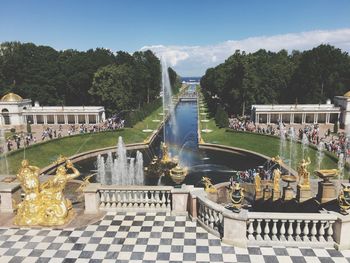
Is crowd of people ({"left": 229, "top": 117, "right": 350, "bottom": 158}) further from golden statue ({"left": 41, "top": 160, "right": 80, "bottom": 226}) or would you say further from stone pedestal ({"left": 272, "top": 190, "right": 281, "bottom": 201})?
golden statue ({"left": 41, "top": 160, "right": 80, "bottom": 226})

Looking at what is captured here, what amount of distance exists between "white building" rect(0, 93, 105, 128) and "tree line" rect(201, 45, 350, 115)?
36.2m

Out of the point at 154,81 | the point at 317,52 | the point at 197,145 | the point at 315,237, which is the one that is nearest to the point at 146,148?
the point at 197,145

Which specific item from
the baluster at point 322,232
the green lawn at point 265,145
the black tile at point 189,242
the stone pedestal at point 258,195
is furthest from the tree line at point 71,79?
the baluster at point 322,232

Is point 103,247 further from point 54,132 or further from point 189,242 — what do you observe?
point 54,132

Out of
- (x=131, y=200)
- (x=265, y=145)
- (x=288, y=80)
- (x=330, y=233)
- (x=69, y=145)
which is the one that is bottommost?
(x=265, y=145)

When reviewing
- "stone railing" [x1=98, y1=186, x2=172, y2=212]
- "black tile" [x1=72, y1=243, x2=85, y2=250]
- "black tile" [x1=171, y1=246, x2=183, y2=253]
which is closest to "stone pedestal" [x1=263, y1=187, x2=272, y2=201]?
"stone railing" [x1=98, y1=186, x2=172, y2=212]

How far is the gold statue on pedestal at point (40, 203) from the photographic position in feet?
57.0

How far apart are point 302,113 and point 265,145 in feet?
90.1

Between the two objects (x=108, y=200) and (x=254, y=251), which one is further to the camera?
(x=108, y=200)

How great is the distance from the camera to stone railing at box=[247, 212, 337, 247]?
14.9 metres

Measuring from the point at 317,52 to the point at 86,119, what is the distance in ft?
200

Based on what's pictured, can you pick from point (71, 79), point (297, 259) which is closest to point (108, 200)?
point (297, 259)

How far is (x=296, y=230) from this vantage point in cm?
1507

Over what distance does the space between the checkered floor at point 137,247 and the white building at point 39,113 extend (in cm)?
6393
